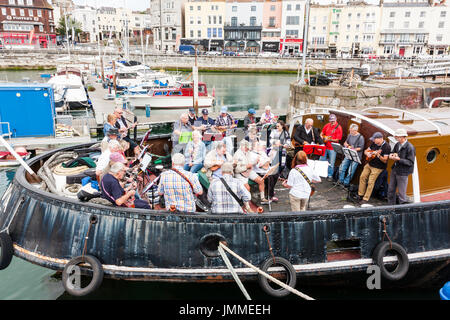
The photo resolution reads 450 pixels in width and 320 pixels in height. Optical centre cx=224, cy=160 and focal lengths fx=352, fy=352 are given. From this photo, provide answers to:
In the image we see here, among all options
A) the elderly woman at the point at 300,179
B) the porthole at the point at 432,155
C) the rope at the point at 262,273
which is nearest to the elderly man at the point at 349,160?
the porthole at the point at 432,155

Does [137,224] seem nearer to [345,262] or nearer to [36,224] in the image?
[36,224]

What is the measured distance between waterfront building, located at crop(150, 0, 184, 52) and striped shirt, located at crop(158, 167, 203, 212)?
7689 cm

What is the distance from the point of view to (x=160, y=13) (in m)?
79.2

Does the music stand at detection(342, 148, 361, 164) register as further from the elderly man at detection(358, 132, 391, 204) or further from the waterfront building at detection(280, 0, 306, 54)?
the waterfront building at detection(280, 0, 306, 54)

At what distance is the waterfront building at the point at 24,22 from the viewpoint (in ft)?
232

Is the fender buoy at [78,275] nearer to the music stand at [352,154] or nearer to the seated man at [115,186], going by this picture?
the seated man at [115,186]

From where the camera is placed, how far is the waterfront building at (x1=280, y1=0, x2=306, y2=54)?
72.8 metres

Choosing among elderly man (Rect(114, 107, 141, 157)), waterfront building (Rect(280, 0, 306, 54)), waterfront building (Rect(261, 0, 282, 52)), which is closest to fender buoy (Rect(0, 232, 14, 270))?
elderly man (Rect(114, 107, 141, 157))

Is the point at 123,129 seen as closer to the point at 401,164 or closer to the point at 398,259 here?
the point at 401,164

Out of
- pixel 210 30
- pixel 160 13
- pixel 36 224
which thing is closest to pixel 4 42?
pixel 160 13

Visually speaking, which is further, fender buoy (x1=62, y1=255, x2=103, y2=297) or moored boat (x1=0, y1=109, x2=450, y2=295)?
moored boat (x1=0, y1=109, x2=450, y2=295)

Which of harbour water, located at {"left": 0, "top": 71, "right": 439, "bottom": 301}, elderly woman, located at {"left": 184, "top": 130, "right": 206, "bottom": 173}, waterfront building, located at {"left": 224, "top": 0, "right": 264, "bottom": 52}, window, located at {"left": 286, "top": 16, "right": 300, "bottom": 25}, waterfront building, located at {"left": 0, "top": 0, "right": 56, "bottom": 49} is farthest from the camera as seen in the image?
waterfront building, located at {"left": 224, "top": 0, "right": 264, "bottom": 52}

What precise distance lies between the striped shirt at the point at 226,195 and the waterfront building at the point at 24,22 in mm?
76753

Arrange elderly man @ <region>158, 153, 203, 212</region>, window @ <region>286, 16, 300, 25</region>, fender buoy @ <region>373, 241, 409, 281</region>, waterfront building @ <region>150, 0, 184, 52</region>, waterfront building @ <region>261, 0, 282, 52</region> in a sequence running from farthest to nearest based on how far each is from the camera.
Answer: waterfront building @ <region>150, 0, 184, 52</region> → waterfront building @ <region>261, 0, 282, 52</region> → window @ <region>286, 16, 300, 25</region> → fender buoy @ <region>373, 241, 409, 281</region> → elderly man @ <region>158, 153, 203, 212</region>
